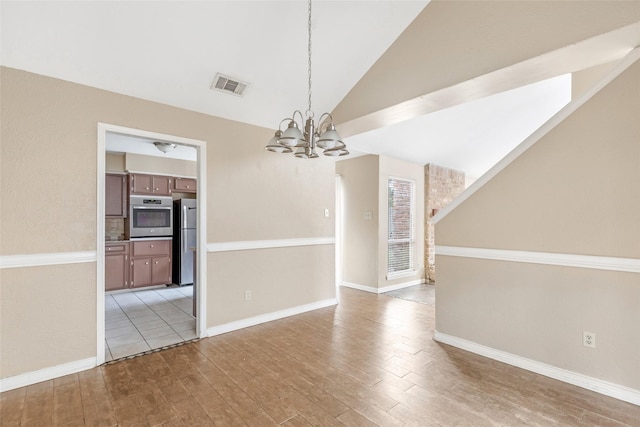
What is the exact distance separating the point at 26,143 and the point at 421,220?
6228 millimetres

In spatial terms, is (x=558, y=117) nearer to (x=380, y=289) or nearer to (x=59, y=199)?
(x=380, y=289)

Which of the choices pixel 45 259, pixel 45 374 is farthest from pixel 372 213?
pixel 45 374

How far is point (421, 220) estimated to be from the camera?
6.56 meters

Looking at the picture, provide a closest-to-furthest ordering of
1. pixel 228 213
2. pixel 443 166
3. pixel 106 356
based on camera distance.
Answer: pixel 106 356 → pixel 228 213 → pixel 443 166

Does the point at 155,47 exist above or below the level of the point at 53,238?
above

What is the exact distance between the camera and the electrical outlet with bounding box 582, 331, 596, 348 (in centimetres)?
238

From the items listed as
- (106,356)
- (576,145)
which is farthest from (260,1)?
(106,356)

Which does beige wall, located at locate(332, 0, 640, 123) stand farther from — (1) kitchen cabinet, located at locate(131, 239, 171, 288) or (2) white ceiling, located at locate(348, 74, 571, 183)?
(1) kitchen cabinet, located at locate(131, 239, 171, 288)

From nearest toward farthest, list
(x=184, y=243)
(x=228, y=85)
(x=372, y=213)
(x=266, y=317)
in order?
(x=228, y=85) → (x=266, y=317) → (x=372, y=213) → (x=184, y=243)

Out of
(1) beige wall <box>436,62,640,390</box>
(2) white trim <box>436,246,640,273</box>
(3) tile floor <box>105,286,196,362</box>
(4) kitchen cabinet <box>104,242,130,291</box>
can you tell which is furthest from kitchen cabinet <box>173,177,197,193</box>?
(1) beige wall <box>436,62,640,390</box>

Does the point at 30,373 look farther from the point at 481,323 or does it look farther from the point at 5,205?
the point at 481,323

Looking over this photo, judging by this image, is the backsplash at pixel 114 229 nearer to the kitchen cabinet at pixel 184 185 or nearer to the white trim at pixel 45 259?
the kitchen cabinet at pixel 184 185

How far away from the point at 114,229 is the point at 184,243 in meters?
1.36

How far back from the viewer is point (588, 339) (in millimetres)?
2406
